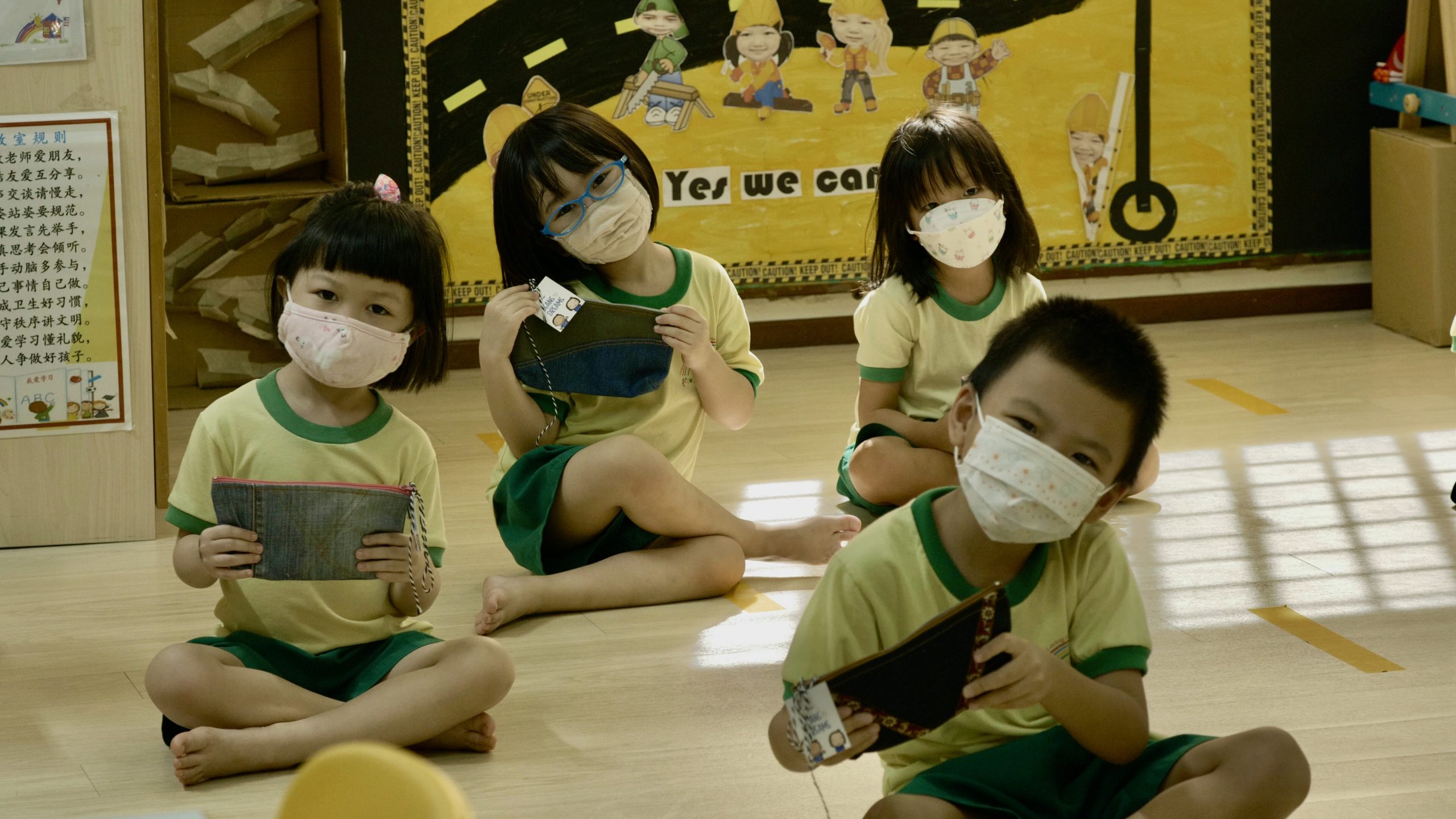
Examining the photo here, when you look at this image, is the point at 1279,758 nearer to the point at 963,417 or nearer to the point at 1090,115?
the point at 963,417

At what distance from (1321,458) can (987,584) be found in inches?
66.7

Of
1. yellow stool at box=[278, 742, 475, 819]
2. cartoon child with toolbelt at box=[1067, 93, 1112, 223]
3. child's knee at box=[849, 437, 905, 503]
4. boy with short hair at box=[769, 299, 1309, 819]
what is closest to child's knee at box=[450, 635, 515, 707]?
boy with short hair at box=[769, 299, 1309, 819]

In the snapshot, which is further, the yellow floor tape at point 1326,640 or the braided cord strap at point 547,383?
the braided cord strap at point 547,383

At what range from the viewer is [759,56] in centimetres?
360

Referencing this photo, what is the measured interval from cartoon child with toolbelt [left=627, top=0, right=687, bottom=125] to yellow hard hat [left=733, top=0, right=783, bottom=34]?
0.12 metres

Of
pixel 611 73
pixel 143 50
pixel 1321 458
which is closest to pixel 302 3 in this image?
pixel 611 73

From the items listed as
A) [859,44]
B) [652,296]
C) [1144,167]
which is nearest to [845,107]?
[859,44]

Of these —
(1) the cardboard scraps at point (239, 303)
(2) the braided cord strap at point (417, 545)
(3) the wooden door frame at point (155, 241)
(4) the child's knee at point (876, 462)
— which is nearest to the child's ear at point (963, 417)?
(2) the braided cord strap at point (417, 545)

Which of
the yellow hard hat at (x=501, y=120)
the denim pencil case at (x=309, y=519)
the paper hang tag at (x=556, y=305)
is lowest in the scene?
the denim pencil case at (x=309, y=519)

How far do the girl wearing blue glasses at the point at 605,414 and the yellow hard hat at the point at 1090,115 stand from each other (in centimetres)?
171

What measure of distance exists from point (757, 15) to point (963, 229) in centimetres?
143

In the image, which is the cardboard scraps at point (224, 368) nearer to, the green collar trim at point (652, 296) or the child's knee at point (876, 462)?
the green collar trim at point (652, 296)

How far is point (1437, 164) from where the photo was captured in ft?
11.6

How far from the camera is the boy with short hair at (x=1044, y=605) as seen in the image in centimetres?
123
